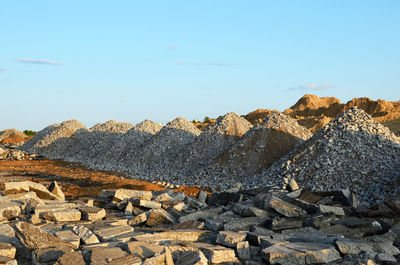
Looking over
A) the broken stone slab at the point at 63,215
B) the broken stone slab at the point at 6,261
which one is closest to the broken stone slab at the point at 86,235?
the broken stone slab at the point at 6,261

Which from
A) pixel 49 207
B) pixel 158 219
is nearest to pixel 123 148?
pixel 49 207

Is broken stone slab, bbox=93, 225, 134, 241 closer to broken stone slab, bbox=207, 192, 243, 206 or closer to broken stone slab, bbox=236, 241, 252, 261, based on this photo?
broken stone slab, bbox=236, 241, 252, 261

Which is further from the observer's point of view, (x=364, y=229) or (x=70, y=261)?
(x=364, y=229)

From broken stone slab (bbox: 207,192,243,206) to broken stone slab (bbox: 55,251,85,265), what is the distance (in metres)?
5.91

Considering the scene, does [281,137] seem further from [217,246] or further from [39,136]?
[39,136]

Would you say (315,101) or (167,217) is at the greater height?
(315,101)

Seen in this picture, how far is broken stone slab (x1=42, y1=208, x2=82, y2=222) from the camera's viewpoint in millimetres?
8922

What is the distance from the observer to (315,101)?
6288cm

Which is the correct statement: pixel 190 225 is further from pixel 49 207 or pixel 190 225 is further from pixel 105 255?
pixel 49 207

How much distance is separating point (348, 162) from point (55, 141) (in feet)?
97.2

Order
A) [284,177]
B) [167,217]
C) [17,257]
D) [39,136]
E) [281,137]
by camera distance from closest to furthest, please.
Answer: [17,257], [167,217], [284,177], [281,137], [39,136]

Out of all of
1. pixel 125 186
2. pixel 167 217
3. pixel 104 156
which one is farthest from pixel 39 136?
pixel 167 217

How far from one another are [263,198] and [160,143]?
17.4 metres

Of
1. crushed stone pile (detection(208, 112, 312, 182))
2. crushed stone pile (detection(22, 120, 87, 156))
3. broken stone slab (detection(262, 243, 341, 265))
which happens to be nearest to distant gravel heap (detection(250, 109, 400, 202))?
crushed stone pile (detection(208, 112, 312, 182))
